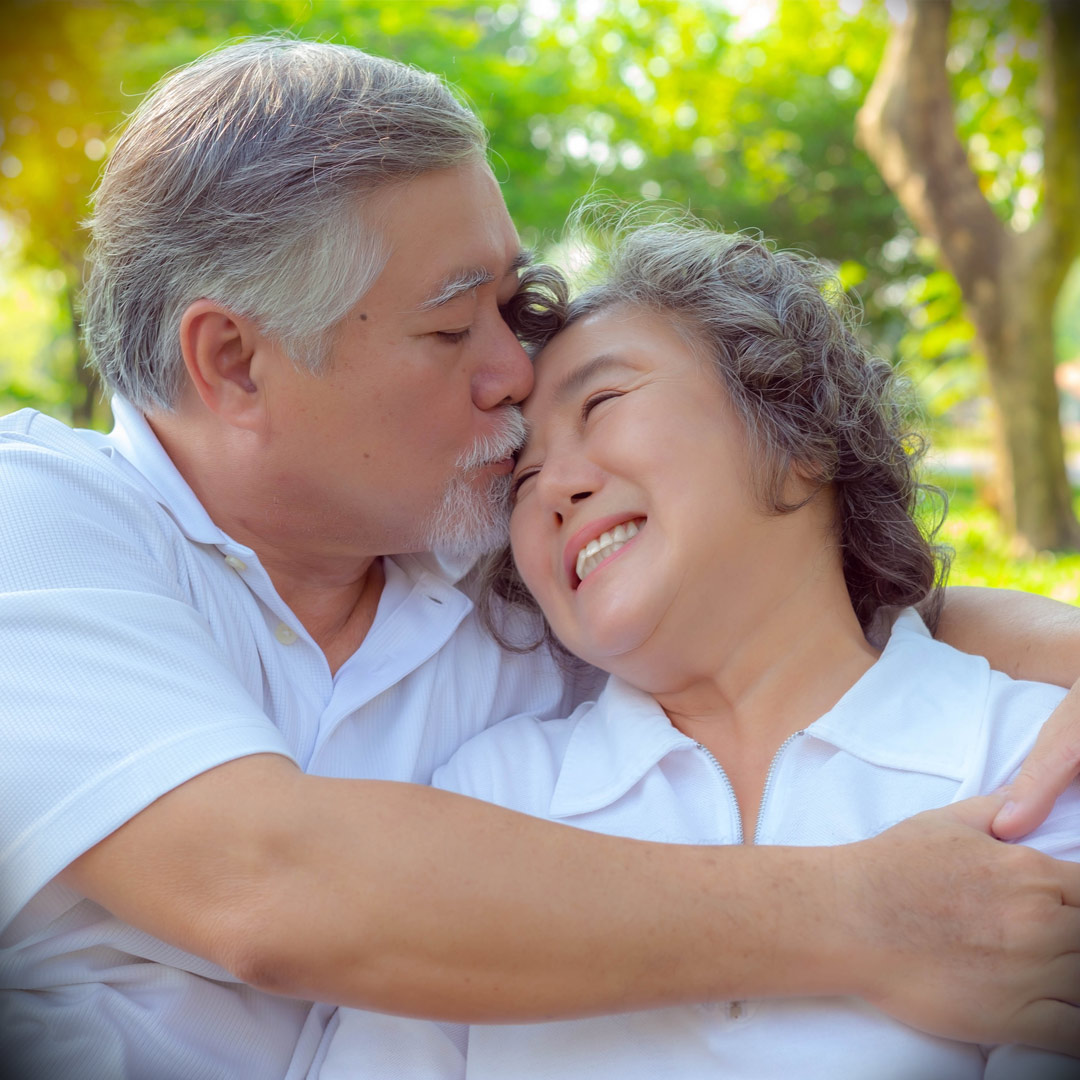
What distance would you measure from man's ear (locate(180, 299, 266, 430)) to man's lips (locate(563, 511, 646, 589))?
0.77 meters

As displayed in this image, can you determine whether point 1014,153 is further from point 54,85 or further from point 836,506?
point 836,506

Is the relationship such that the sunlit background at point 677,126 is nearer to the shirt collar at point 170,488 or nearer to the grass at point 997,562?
the grass at point 997,562

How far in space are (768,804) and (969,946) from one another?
0.48 m

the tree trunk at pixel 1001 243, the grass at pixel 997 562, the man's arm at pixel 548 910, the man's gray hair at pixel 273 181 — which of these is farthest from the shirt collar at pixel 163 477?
the tree trunk at pixel 1001 243

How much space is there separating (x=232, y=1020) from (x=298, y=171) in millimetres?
1695

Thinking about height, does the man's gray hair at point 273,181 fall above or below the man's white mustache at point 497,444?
above

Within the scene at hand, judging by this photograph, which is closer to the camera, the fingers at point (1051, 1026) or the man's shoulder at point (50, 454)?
the fingers at point (1051, 1026)

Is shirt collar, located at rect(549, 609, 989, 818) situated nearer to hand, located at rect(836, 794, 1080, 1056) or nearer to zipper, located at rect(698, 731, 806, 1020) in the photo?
zipper, located at rect(698, 731, 806, 1020)

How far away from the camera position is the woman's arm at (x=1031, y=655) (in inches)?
72.9

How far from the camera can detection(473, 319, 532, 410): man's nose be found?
8.02 ft

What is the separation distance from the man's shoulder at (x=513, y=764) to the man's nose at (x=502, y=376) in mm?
726

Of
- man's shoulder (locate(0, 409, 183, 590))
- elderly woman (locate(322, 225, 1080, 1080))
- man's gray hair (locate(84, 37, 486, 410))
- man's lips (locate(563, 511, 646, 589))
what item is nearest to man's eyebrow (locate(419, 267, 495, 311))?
man's gray hair (locate(84, 37, 486, 410))

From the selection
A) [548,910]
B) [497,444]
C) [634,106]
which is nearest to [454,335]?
[497,444]

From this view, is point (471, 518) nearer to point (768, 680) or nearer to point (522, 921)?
point (768, 680)
